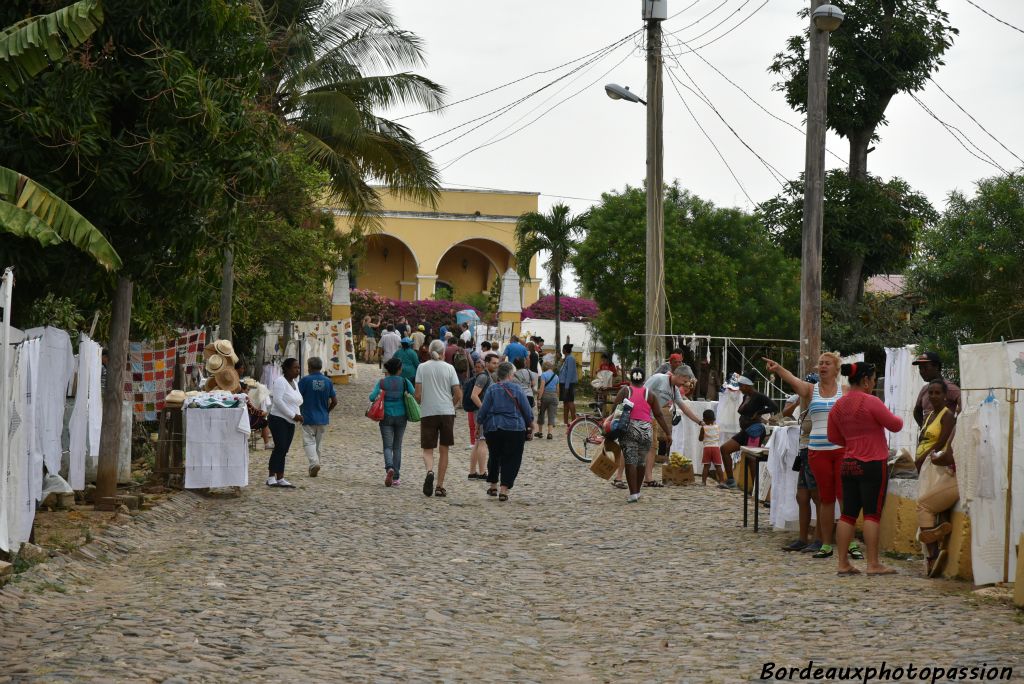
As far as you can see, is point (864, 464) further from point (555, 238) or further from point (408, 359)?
point (555, 238)

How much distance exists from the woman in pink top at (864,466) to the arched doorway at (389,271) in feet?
170

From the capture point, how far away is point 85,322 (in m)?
16.9

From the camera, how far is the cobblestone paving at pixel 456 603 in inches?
278

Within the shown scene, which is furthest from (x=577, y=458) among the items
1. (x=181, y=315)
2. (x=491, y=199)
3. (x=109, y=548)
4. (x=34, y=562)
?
(x=491, y=199)

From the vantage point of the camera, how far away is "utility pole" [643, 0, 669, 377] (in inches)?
813

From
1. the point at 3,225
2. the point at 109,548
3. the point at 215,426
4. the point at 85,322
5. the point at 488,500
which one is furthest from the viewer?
the point at 85,322

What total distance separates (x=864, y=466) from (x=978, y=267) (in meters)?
10.6

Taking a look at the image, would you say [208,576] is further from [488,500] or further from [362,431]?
[362,431]

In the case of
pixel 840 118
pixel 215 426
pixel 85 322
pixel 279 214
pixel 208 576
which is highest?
pixel 840 118

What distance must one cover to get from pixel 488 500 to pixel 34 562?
7098mm

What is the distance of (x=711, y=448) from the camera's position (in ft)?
59.0

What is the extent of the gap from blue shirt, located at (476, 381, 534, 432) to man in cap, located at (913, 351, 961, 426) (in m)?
4.88

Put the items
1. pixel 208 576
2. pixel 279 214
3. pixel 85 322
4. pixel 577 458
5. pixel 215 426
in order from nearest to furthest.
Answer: pixel 208 576 < pixel 215 426 < pixel 85 322 < pixel 577 458 < pixel 279 214

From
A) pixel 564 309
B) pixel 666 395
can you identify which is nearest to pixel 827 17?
pixel 666 395
